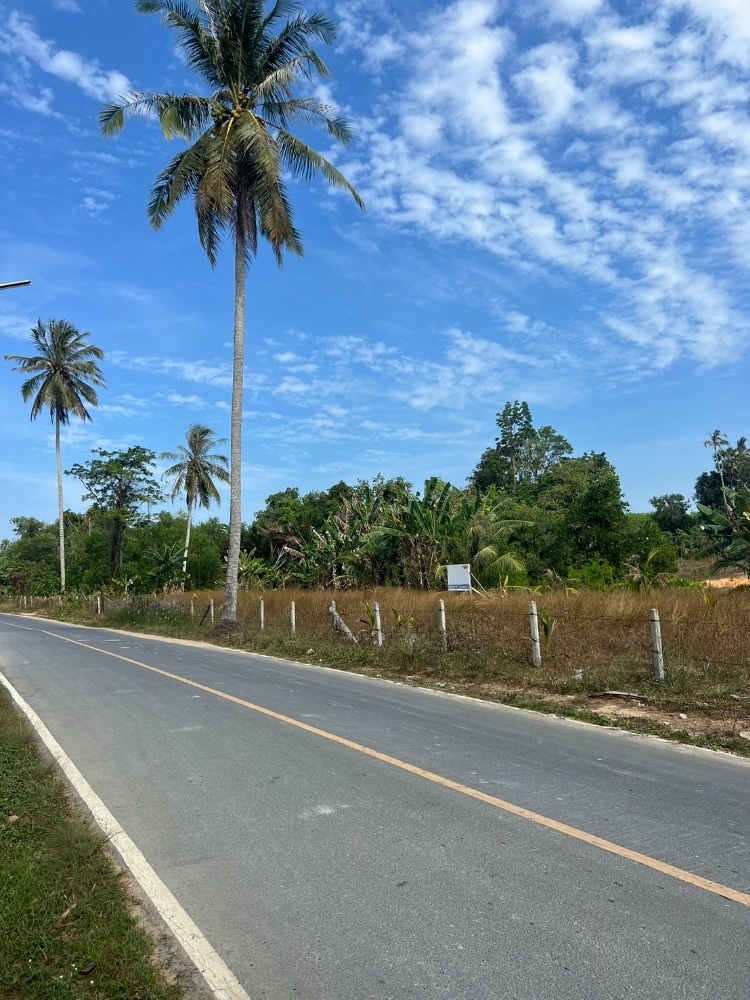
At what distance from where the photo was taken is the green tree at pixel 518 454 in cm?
6988

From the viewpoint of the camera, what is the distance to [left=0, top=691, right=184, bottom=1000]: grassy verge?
316cm

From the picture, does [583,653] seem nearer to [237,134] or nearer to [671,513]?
[237,134]

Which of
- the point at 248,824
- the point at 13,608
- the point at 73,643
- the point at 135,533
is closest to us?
the point at 248,824

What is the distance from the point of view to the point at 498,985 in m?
3.12

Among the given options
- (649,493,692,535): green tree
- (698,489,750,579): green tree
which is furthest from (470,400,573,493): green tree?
(698,489,750,579): green tree

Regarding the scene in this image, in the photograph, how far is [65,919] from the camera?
3.74 metres

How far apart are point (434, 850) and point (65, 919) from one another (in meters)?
2.25

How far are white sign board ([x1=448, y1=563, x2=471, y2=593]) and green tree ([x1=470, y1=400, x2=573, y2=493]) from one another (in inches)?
2044

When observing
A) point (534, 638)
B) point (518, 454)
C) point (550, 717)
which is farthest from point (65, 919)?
point (518, 454)

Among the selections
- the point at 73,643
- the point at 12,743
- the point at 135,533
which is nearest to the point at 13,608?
the point at 135,533

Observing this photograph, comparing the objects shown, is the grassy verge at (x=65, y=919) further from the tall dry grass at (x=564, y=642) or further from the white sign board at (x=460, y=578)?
the white sign board at (x=460, y=578)

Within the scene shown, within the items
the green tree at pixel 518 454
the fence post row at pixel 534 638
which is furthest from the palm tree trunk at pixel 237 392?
the green tree at pixel 518 454

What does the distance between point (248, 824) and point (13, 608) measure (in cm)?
6819

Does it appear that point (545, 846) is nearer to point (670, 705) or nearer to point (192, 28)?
point (670, 705)
